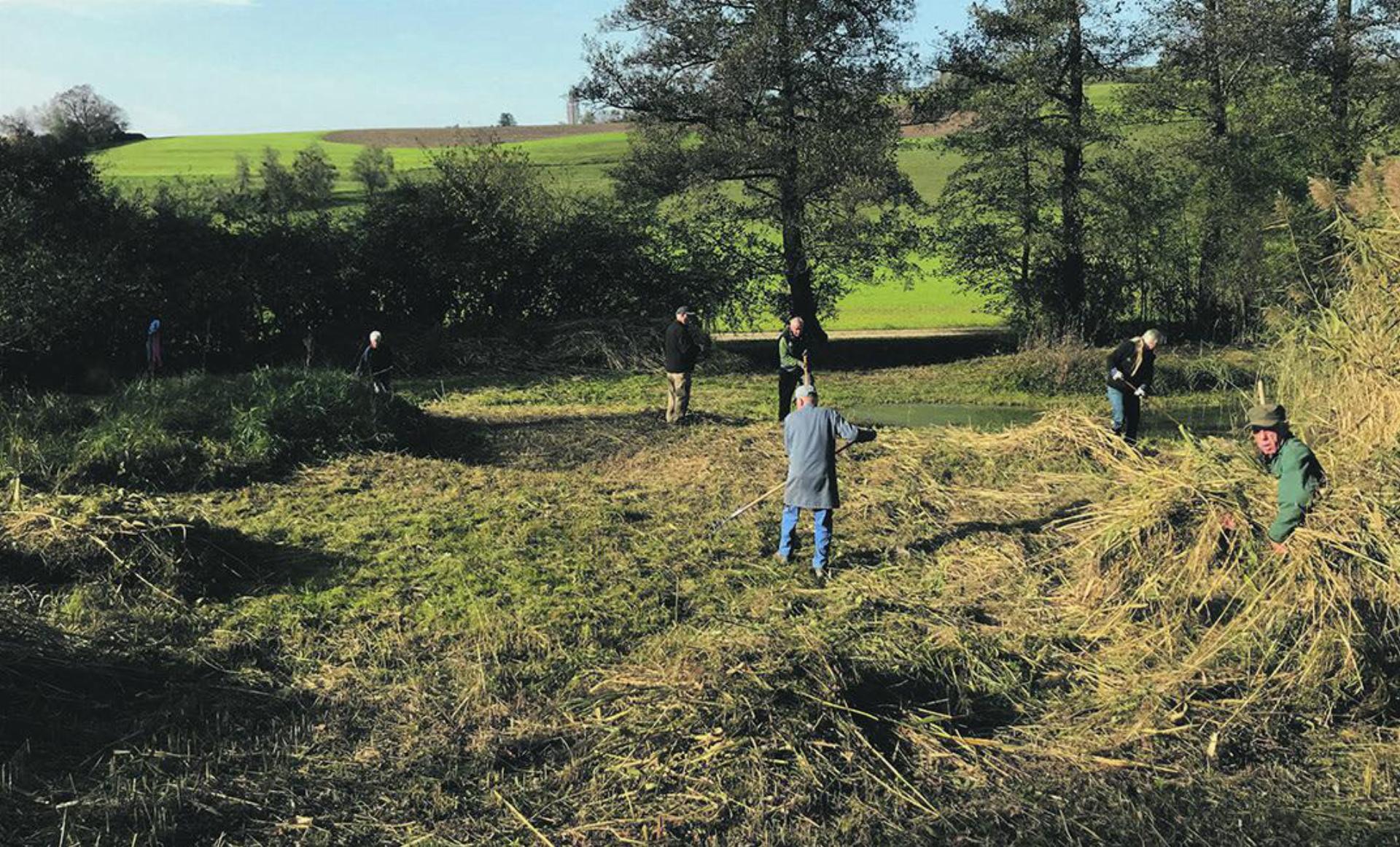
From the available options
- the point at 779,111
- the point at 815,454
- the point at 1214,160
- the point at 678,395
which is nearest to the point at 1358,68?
the point at 1214,160

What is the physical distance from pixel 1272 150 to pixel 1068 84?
4992mm

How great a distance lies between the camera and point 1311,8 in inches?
920

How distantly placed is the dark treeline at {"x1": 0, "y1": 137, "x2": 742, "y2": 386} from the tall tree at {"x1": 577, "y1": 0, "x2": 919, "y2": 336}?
2149 millimetres

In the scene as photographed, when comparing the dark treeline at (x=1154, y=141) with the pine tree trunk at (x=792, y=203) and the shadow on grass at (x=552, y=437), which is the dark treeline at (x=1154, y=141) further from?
the shadow on grass at (x=552, y=437)

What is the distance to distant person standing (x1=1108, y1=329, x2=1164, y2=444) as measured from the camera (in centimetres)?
1165

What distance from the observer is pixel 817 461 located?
25.7 feet

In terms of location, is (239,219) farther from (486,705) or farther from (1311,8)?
(1311,8)

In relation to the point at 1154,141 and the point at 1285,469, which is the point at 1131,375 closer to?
the point at 1285,469

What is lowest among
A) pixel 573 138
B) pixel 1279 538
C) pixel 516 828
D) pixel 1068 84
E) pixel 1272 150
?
pixel 516 828

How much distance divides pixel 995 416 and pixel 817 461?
30.4ft

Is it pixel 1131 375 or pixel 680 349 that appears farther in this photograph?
pixel 680 349

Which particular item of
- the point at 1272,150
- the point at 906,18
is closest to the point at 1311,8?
the point at 1272,150

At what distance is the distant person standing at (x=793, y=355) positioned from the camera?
41.4 feet

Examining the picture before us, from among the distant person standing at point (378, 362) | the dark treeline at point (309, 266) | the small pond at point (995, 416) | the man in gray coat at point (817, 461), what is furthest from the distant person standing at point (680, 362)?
the dark treeline at point (309, 266)
